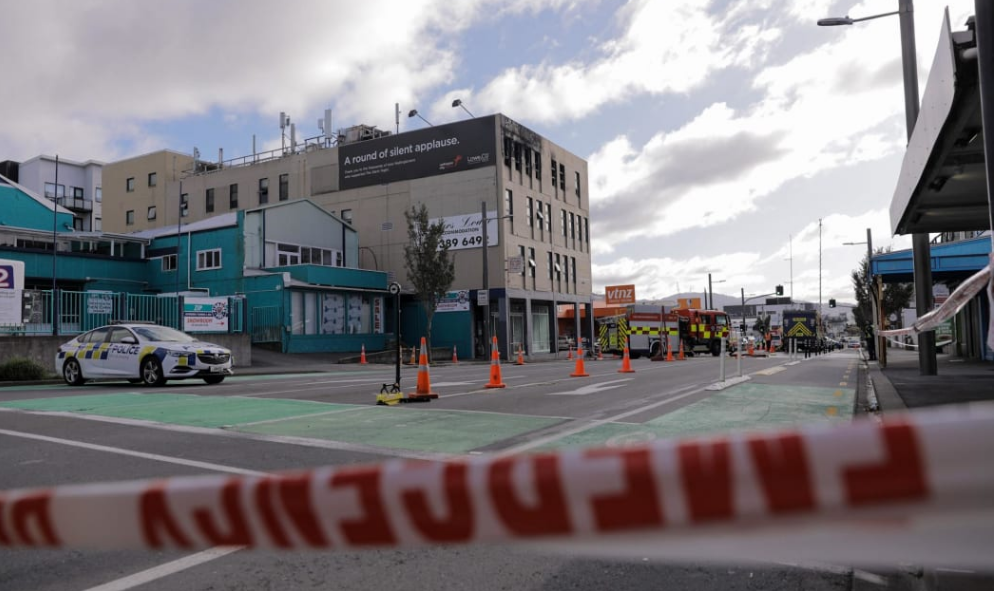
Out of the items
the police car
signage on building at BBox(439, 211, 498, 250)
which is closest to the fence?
the police car

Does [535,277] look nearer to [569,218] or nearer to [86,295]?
[569,218]

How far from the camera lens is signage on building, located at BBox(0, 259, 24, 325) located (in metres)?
19.3

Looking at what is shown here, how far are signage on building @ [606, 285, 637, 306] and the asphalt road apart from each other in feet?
128

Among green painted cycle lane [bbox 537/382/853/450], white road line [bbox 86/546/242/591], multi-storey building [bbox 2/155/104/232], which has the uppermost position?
multi-storey building [bbox 2/155/104/232]

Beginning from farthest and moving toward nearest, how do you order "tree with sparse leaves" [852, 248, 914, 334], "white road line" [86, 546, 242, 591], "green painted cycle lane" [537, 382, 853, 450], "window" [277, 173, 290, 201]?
"tree with sparse leaves" [852, 248, 914, 334]
"window" [277, 173, 290, 201]
"green painted cycle lane" [537, 382, 853, 450]
"white road line" [86, 546, 242, 591]

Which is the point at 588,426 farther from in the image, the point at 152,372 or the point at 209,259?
the point at 209,259

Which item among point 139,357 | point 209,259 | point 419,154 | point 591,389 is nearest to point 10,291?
point 139,357

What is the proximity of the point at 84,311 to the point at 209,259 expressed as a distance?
442 inches

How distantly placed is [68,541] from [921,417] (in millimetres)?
1554

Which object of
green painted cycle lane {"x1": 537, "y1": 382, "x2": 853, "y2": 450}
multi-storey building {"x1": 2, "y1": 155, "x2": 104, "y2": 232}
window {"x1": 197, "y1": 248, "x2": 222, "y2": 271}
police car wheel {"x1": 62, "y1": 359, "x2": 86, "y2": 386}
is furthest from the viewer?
multi-storey building {"x1": 2, "y1": 155, "x2": 104, "y2": 232}

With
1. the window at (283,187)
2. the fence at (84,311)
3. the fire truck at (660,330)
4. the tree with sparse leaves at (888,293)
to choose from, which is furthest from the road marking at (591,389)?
the tree with sparse leaves at (888,293)

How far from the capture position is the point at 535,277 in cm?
4450

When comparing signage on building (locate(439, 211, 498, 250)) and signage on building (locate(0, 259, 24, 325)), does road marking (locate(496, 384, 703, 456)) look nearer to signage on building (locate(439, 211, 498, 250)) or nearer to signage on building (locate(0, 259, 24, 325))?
signage on building (locate(0, 259, 24, 325))

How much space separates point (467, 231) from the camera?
42.1 m
